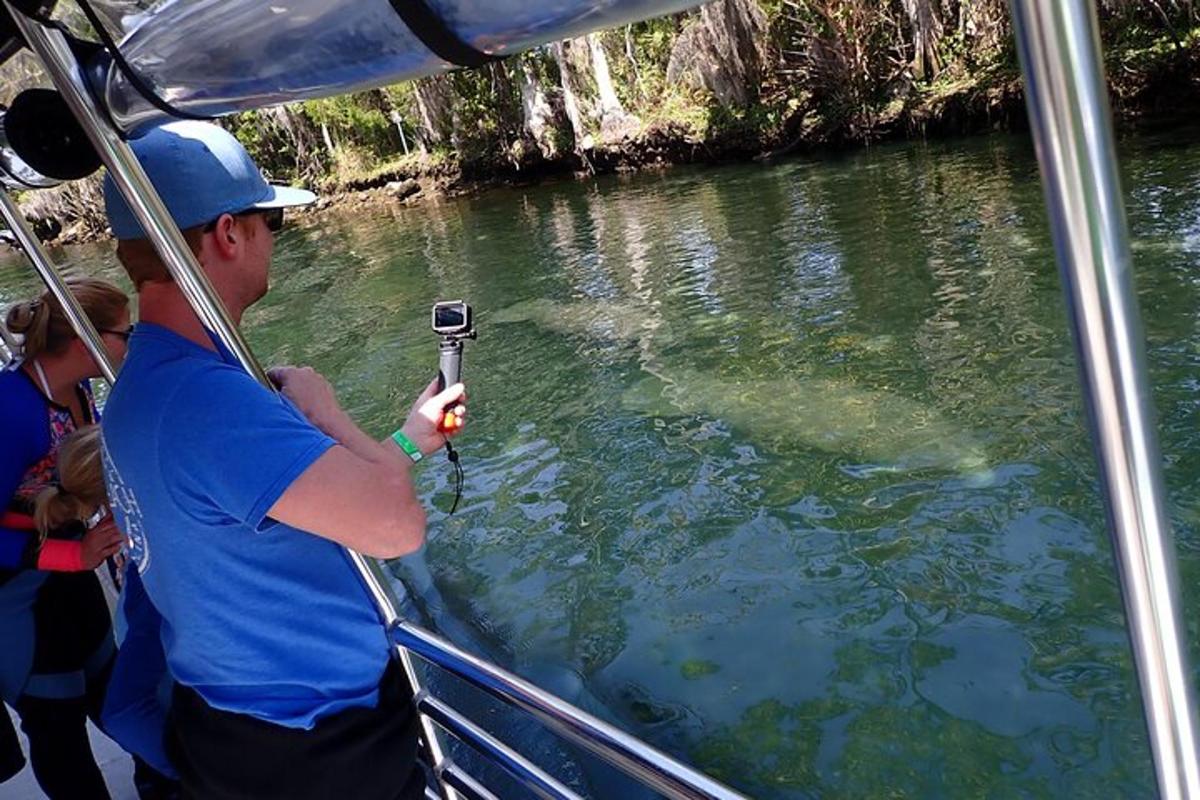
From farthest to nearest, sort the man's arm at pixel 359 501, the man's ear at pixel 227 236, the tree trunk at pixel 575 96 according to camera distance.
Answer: the tree trunk at pixel 575 96 < the man's ear at pixel 227 236 < the man's arm at pixel 359 501

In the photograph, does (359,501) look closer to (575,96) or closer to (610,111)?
(610,111)

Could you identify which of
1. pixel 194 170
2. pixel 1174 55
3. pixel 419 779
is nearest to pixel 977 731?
pixel 419 779

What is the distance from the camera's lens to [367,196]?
30.9 metres

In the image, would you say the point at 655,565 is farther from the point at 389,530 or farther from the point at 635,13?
the point at 635,13

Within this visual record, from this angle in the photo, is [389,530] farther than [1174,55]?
No

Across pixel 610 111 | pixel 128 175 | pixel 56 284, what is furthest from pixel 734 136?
pixel 128 175

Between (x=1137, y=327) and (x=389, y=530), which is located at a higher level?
(x=1137, y=327)

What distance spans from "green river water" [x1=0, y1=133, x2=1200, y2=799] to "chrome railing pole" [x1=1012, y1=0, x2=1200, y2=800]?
2.10 m

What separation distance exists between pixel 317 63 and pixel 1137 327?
3.63ft

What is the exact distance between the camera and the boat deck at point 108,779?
3.22 metres

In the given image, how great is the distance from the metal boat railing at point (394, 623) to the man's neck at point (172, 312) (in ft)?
0.13

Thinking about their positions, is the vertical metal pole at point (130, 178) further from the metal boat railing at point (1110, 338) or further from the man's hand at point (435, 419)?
the metal boat railing at point (1110, 338)

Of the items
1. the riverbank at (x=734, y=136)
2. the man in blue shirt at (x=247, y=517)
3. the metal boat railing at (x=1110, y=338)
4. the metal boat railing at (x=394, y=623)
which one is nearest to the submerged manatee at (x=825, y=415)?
the metal boat railing at (x=394, y=623)

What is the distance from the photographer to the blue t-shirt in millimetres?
1495
